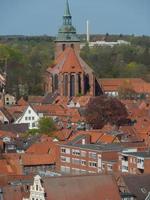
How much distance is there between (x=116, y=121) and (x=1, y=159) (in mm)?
21580

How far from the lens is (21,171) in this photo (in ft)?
182

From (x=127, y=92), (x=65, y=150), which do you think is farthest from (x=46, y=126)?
(x=127, y=92)

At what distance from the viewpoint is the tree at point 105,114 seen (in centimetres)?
7556

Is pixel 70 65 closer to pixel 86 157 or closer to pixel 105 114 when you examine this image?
pixel 105 114

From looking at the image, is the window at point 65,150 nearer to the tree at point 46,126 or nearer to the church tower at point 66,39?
the tree at point 46,126

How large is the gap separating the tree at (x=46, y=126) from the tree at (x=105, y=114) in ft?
10.1

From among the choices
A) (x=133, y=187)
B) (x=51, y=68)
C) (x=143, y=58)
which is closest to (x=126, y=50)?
(x=143, y=58)

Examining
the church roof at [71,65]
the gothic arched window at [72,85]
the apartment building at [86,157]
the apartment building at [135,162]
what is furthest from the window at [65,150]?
the church roof at [71,65]

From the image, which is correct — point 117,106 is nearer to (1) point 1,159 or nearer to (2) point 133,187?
(1) point 1,159

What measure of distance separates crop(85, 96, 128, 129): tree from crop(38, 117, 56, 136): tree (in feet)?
10.1

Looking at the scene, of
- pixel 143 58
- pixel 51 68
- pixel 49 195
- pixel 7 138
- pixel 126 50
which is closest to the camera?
pixel 49 195

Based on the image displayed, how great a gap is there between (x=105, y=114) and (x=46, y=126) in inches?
197

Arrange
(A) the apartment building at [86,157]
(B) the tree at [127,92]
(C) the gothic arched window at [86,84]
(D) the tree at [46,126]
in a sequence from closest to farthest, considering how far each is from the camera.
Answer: (A) the apartment building at [86,157] → (D) the tree at [46,126] → (C) the gothic arched window at [86,84] → (B) the tree at [127,92]

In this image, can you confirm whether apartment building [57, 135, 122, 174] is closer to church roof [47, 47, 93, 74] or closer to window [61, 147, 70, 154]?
window [61, 147, 70, 154]
